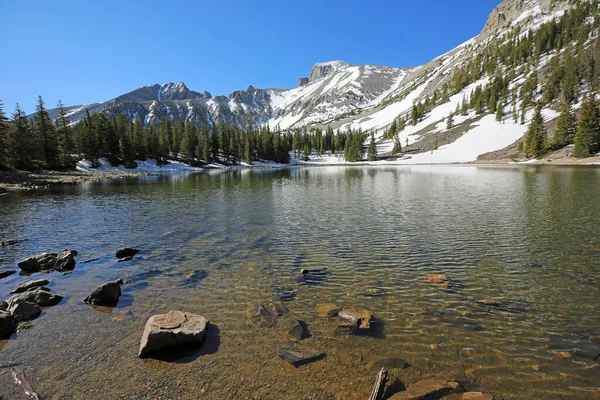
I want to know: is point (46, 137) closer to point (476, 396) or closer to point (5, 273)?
point (5, 273)

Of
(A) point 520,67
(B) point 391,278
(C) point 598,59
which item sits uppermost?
(A) point 520,67

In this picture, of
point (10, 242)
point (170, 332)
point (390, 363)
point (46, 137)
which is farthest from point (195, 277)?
point (46, 137)

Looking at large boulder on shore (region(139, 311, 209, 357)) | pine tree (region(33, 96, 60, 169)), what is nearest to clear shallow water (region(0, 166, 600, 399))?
large boulder on shore (region(139, 311, 209, 357))

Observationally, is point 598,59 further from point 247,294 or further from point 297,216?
point 247,294

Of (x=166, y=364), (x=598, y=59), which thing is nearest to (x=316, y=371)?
(x=166, y=364)

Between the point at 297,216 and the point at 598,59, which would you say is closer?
the point at 297,216

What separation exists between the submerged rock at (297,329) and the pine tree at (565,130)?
128 m

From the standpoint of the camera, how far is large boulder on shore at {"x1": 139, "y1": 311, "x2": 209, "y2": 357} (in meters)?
7.44

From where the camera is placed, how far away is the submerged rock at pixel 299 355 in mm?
7125

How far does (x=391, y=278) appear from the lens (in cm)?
1204

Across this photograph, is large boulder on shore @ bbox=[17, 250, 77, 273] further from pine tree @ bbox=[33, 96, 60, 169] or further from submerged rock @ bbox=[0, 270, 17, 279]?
pine tree @ bbox=[33, 96, 60, 169]

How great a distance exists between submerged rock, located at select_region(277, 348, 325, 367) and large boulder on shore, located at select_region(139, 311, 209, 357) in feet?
7.74

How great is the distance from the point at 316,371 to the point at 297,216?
18.7m

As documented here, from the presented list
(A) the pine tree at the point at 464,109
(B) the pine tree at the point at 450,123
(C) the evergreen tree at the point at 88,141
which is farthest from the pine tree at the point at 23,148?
(A) the pine tree at the point at 464,109
